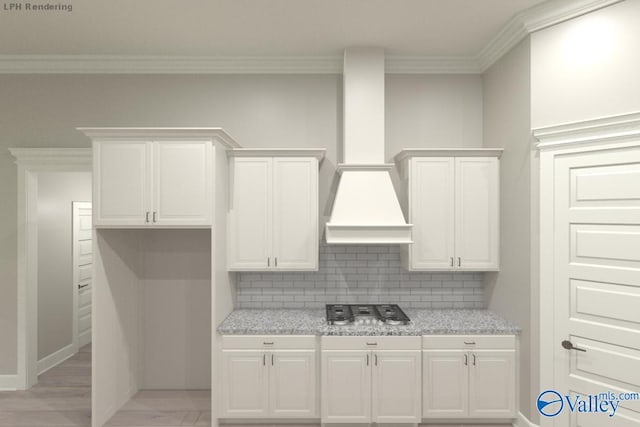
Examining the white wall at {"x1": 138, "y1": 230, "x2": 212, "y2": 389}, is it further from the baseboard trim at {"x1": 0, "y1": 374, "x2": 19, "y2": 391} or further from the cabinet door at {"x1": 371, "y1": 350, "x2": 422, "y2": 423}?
the cabinet door at {"x1": 371, "y1": 350, "x2": 422, "y2": 423}

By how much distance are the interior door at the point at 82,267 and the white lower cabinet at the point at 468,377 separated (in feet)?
15.1

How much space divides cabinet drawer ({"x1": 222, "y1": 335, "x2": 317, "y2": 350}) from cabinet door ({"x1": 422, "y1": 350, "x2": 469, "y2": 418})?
962mm

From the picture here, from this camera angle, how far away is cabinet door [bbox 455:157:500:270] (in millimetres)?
3354

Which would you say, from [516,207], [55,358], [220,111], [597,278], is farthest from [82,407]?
[597,278]

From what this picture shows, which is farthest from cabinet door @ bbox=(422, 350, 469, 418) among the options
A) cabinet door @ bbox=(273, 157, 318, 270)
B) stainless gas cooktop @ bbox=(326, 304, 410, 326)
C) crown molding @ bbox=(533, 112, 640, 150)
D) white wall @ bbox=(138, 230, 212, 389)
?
white wall @ bbox=(138, 230, 212, 389)

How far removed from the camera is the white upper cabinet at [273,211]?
3.34 metres

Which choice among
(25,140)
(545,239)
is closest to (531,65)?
(545,239)

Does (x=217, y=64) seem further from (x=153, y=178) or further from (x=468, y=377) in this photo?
(x=468, y=377)

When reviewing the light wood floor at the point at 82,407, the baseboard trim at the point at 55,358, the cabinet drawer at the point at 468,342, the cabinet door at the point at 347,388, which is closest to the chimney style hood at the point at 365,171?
the cabinet drawer at the point at 468,342

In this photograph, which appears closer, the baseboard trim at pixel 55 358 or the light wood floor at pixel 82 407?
the light wood floor at pixel 82 407

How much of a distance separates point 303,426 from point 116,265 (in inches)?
83.9

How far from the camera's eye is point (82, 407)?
3.45 metres

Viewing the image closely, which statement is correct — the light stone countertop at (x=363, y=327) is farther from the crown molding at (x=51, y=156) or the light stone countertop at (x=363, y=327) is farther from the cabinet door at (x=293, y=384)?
the crown molding at (x=51, y=156)
